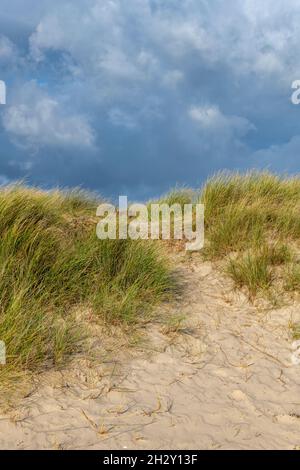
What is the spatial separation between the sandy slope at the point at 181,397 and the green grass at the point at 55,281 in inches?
10.2

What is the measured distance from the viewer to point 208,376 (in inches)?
170

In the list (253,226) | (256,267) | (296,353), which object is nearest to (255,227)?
(253,226)

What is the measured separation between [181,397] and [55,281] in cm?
173

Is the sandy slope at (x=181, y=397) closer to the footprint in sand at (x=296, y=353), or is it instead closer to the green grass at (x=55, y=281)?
the footprint in sand at (x=296, y=353)

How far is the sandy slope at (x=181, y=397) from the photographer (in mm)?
3385

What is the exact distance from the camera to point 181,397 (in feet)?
12.9

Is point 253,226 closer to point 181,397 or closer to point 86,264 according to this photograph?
point 86,264

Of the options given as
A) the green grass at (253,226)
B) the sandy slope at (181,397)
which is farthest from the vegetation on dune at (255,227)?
the sandy slope at (181,397)

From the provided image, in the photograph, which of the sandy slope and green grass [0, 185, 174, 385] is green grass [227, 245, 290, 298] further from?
green grass [0, 185, 174, 385]

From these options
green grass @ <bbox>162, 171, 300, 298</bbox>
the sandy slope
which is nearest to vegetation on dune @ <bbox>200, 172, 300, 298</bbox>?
green grass @ <bbox>162, 171, 300, 298</bbox>

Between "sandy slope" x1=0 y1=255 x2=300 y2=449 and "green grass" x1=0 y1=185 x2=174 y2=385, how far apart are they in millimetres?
258

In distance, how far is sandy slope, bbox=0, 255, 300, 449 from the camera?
11.1 ft

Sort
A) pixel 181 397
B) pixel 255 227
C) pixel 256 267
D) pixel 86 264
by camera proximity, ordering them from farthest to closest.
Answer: pixel 255 227
pixel 256 267
pixel 86 264
pixel 181 397
